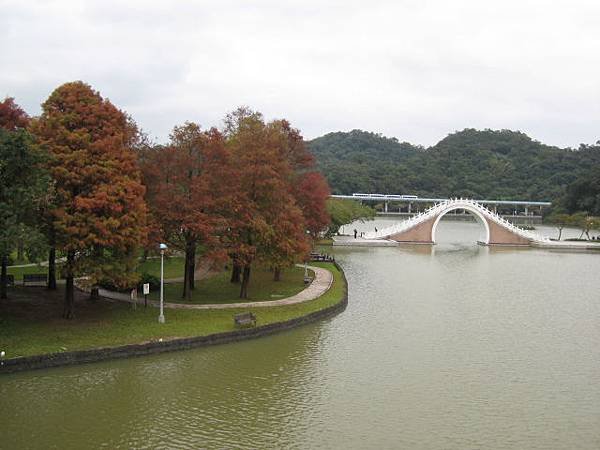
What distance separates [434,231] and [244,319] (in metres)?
44.0

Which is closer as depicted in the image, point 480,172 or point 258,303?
point 258,303

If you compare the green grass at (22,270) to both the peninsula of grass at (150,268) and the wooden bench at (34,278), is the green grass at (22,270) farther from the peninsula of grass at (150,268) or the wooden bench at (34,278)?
the wooden bench at (34,278)

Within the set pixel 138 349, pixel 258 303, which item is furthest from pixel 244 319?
pixel 258 303

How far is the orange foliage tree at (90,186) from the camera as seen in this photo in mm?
18562

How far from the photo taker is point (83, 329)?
1942 cm

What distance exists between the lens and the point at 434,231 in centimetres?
6212

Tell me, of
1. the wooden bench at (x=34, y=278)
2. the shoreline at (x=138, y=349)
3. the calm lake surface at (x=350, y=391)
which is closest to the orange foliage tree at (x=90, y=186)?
the shoreline at (x=138, y=349)

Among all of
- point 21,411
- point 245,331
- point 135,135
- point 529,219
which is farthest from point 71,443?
point 529,219

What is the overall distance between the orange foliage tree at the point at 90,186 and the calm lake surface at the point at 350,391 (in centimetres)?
367

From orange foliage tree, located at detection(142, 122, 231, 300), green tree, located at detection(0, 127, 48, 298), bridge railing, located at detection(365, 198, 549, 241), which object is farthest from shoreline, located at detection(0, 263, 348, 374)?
bridge railing, located at detection(365, 198, 549, 241)

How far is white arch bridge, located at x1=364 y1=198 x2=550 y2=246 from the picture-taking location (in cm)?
6103

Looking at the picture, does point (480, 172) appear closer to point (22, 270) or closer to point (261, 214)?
point (261, 214)

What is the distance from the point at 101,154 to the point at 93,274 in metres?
3.82

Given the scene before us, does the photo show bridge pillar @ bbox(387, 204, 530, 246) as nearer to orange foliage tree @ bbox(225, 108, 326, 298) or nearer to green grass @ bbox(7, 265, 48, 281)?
orange foliage tree @ bbox(225, 108, 326, 298)
